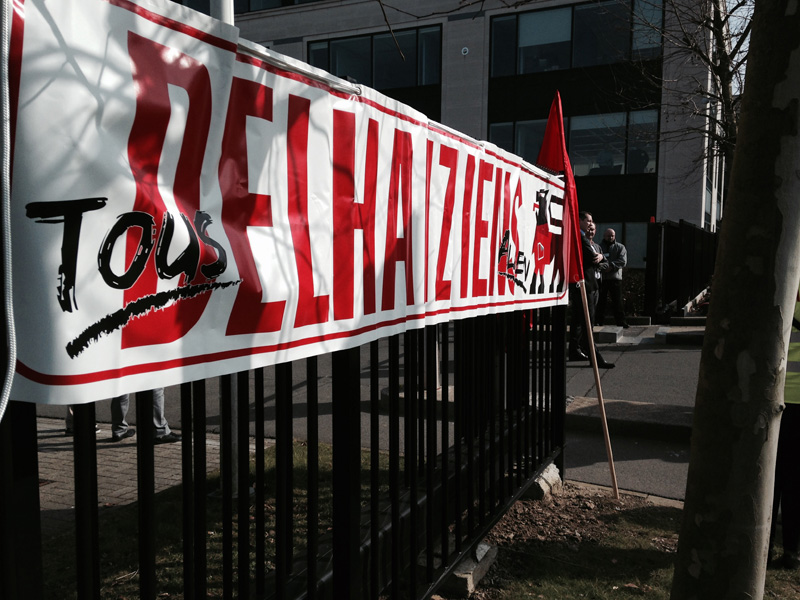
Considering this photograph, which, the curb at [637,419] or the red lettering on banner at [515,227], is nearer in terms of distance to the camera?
the red lettering on banner at [515,227]

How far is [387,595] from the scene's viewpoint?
341 cm

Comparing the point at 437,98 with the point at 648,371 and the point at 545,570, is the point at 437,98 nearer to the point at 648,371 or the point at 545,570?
the point at 648,371

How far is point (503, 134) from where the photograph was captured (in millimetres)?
25312

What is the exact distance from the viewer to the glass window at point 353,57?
86.9ft

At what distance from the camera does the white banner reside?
1448mm

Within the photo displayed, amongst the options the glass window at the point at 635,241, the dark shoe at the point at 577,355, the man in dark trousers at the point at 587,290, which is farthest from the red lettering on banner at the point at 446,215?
the glass window at the point at 635,241

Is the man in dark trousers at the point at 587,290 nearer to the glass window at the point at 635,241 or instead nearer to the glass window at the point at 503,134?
the glass window at the point at 635,241

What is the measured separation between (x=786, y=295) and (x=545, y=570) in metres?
2.31

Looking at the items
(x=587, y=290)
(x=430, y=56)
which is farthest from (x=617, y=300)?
(x=430, y=56)

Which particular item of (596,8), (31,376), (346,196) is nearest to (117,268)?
(31,376)

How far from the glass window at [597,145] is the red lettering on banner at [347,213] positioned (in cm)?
2209

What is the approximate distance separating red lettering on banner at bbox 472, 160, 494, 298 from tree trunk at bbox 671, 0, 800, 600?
4.76ft

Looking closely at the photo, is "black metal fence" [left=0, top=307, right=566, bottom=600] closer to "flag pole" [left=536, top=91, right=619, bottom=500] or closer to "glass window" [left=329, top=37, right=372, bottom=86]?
"flag pole" [left=536, top=91, right=619, bottom=500]

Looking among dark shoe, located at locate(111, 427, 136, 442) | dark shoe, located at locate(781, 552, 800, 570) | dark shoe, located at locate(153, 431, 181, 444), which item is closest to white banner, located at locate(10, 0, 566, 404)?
dark shoe, located at locate(781, 552, 800, 570)
